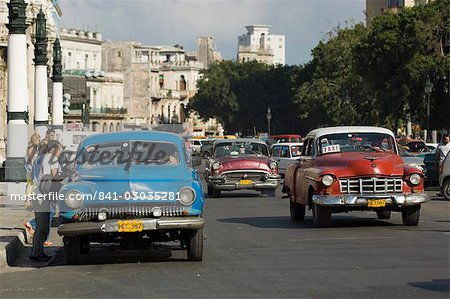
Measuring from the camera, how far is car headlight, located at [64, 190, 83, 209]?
53.2 ft

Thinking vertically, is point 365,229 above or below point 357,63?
below

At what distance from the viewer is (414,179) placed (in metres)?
21.7

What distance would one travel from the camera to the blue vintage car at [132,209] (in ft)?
52.3

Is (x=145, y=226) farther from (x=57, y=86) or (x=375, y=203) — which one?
(x=57, y=86)

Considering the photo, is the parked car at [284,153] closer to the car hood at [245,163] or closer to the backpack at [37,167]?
the car hood at [245,163]

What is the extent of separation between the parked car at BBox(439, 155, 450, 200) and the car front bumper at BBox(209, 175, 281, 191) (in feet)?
17.2

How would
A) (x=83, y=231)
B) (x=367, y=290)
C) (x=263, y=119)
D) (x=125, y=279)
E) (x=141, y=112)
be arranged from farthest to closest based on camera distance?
1. (x=141, y=112)
2. (x=263, y=119)
3. (x=83, y=231)
4. (x=125, y=279)
5. (x=367, y=290)

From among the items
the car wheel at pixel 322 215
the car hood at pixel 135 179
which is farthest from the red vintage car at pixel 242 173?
the car hood at pixel 135 179

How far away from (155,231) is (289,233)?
5242 mm

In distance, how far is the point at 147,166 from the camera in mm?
17438

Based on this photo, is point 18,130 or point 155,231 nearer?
point 155,231

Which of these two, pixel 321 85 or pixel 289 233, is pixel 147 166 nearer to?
pixel 289 233

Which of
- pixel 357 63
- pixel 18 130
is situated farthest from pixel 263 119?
pixel 18 130

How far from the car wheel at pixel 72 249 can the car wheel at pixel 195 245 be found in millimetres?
1615
